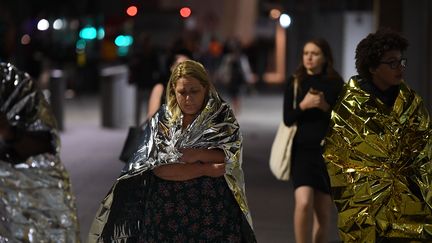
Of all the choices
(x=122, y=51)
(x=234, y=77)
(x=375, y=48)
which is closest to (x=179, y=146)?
(x=375, y=48)

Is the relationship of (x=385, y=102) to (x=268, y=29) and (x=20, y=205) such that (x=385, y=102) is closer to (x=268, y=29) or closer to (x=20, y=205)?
(x=20, y=205)

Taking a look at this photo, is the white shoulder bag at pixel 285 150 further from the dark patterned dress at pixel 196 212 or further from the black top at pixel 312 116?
the dark patterned dress at pixel 196 212

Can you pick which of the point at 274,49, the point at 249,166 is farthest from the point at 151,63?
the point at 274,49

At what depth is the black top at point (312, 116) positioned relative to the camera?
27.0 feet

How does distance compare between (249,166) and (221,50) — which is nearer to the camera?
(249,166)

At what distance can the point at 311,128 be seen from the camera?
8266mm

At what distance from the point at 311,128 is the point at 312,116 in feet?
0.31

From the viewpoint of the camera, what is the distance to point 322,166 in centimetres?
816

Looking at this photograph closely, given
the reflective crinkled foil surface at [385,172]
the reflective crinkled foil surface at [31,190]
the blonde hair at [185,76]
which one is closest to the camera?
the reflective crinkled foil surface at [31,190]

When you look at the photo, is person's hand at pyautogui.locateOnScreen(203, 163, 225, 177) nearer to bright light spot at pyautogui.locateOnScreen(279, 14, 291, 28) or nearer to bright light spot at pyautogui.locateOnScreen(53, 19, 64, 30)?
bright light spot at pyautogui.locateOnScreen(279, 14, 291, 28)

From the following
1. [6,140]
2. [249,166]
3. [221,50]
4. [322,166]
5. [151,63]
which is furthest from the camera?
[221,50]

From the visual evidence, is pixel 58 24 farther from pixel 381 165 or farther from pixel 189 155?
pixel 381 165

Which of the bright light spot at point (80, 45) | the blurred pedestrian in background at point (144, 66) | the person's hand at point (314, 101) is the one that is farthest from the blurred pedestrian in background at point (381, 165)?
the bright light spot at point (80, 45)

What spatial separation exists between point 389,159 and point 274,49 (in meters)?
32.5
